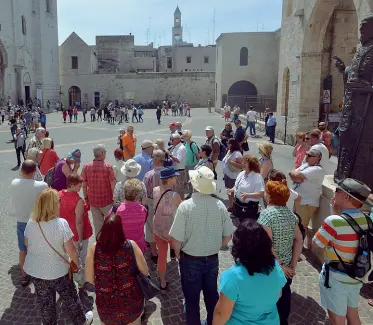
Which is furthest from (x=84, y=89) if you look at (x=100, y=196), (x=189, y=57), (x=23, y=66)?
(x=100, y=196)

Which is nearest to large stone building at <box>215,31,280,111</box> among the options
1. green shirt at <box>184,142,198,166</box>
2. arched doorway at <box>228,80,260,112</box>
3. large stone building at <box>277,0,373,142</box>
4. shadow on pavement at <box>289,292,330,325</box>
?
arched doorway at <box>228,80,260,112</box>

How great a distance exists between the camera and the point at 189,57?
194ft

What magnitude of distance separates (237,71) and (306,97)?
2202cm

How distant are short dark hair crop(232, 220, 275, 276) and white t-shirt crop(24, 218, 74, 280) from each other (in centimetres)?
185

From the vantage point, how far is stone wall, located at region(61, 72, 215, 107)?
4941 cm

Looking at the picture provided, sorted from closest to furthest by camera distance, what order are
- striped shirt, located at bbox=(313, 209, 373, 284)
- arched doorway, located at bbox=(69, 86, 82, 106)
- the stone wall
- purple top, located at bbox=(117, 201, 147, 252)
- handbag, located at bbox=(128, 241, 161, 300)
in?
1. handbag, located at bbox=(128, 241, 161, 300)
2. striped shirt, located at bbox=(313, 209, 373, 284)
3. purple top, located at bbox=(117, 201, 147, 252)
4. the stone wall
5. arched doorway, located at bbox=(69, 86, 82, 106)

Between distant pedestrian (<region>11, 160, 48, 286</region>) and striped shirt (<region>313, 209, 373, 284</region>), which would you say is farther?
distant pedestrian (<region>11, 160, 48, 286</region>)

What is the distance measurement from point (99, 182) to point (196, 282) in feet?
8.40

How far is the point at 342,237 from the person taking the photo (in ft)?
10.7

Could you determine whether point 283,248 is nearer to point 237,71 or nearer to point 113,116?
point 113,116

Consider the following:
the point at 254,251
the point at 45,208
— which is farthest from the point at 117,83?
the point at 254,251

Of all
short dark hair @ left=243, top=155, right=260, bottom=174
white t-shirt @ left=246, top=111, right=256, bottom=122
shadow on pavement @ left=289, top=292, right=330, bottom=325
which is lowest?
shadow on pavement @ left=289, top=292, right=330, bottom=325

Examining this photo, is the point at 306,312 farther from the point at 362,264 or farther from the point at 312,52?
the point at 312,52

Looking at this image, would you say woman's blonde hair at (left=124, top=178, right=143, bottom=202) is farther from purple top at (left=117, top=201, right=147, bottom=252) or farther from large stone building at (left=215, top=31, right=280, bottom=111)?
large stone building at (left=215, top=31, right=280, bottom=111)
